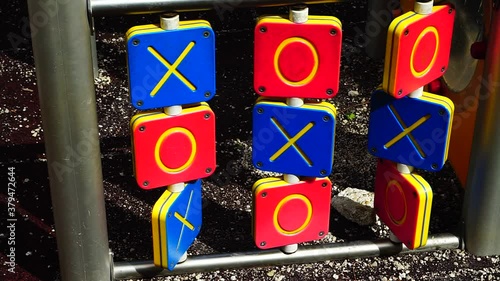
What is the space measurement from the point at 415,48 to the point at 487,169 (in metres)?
0.45

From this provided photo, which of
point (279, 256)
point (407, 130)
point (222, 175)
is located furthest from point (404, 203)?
point (222, 175)

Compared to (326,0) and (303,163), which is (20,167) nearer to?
(303,163)

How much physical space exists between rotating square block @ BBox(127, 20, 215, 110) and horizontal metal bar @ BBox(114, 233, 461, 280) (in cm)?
52

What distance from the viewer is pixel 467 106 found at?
2613 millimetres

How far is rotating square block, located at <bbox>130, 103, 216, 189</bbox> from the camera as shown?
1944mm

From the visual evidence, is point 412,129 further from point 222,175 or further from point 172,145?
point 222,175

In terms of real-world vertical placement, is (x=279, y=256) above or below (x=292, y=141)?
below

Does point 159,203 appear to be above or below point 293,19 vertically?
below

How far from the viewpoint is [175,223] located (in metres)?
2.10

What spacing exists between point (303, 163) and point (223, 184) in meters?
0.65

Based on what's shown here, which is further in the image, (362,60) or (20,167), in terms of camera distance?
(362,60)

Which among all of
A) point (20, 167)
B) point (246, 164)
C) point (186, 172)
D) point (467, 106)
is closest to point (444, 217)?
point (467, 106)

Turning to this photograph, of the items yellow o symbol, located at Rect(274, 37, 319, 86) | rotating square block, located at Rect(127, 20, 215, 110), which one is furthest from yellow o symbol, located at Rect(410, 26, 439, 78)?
rotating square block, located at Rect(127, 20, 215, 110)

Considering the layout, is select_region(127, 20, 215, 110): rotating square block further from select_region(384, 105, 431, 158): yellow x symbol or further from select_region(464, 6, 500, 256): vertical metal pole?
select_region(464, 6, 500, 256): vertical metal pole
